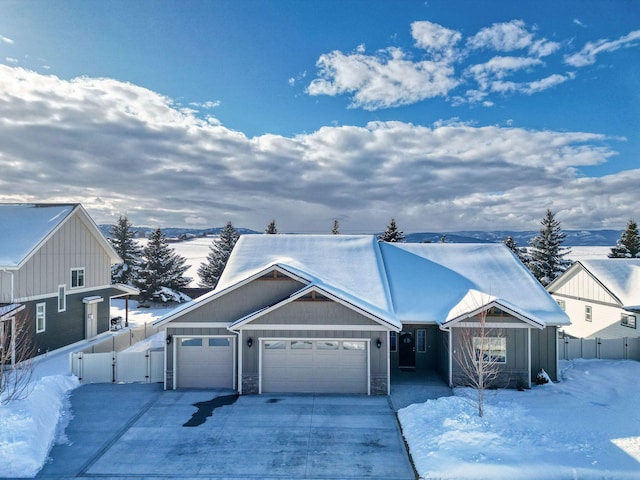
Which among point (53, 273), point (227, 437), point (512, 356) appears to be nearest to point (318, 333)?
point (227, 437)

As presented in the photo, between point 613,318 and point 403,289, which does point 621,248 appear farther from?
point 403,289

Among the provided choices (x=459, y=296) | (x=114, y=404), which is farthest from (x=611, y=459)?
(x=114, y=404)

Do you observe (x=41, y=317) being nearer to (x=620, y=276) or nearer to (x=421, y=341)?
(x=421, y=341)

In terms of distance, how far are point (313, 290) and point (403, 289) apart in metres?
5.18

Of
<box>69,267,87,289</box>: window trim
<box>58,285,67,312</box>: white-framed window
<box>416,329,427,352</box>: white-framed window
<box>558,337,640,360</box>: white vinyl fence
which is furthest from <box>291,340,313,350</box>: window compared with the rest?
<box>69,267,87,289</box>: window trim

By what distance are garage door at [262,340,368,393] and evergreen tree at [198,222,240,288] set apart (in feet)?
82.1

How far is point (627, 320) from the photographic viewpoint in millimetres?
19859

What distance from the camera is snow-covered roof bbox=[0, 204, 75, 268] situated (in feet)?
57.5

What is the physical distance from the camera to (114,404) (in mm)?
12922

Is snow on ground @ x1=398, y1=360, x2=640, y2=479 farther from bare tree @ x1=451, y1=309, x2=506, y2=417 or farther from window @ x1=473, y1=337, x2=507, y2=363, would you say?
window @ x1=473, y1=337, x2=507, y2=363

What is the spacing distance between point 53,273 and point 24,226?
8.73 feet

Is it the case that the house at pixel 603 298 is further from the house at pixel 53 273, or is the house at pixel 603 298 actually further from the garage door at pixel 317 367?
the house at pixel 53 273

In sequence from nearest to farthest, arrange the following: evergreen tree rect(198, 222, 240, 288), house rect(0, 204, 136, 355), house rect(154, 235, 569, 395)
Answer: house rect(154, 235, 569, 395) → house rect(0, 204, 136, 355) → evergreen tree rect(198, 222, 240, 288)

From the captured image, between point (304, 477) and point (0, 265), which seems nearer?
point (304, 477)
